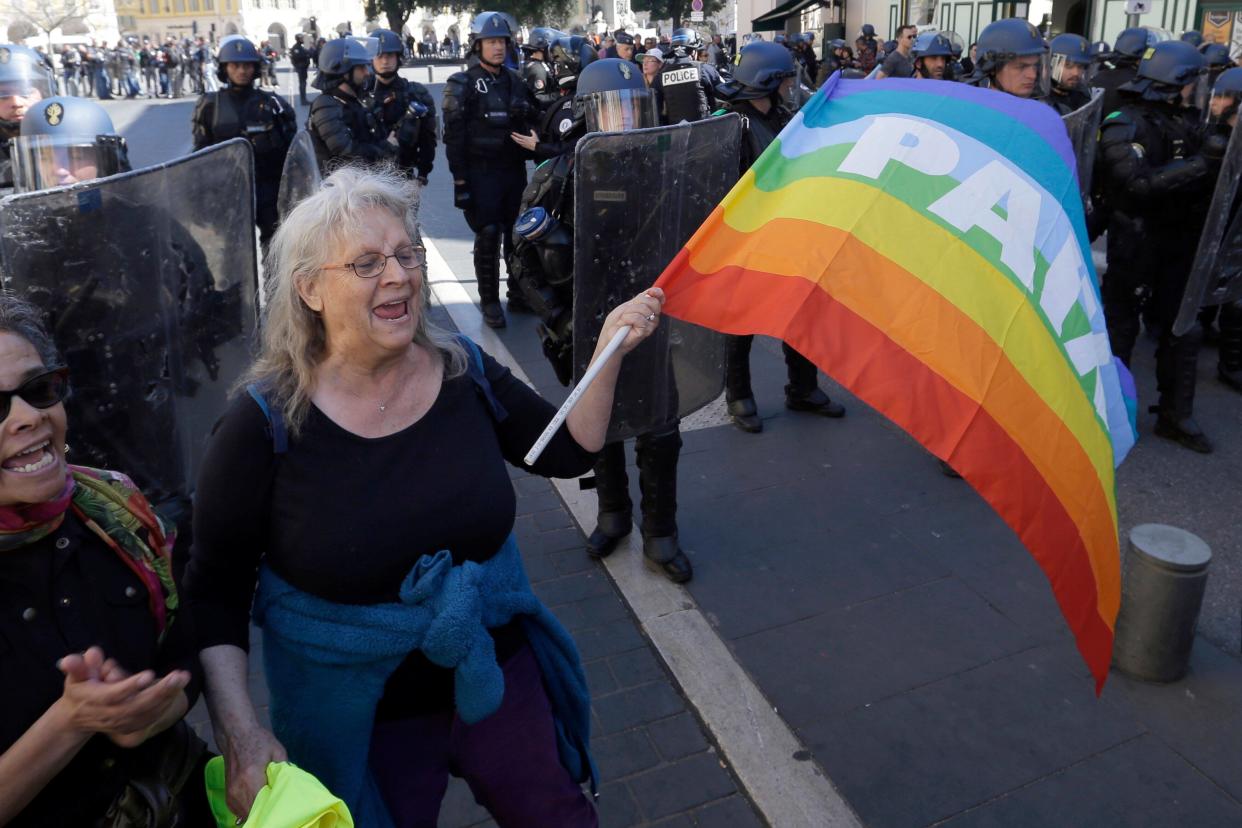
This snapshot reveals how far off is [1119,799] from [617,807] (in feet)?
4.91

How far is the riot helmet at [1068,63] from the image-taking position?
26.4 ft

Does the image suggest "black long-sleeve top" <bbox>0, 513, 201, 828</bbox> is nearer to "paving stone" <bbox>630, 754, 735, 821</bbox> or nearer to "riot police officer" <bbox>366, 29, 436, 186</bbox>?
"paving stone" <bbox>630, 754, 735, 821</bbox>

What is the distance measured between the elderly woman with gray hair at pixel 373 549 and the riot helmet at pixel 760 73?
139 inches

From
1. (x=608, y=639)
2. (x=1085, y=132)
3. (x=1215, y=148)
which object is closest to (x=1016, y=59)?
(x=1085, y=132)

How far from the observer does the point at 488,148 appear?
7.46 meters

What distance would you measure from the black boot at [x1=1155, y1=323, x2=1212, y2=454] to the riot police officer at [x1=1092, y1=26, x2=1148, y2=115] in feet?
13.1

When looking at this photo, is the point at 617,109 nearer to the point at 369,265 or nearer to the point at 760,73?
the point at 760,73

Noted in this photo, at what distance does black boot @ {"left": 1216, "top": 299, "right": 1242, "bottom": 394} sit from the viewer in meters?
6.15

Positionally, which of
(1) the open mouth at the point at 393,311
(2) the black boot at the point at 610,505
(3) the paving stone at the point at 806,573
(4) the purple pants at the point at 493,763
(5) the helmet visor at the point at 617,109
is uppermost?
(5) the helmet visor at the point at 617,109

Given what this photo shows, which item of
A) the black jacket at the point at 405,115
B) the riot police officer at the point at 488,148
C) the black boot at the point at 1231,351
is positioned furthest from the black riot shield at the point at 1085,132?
the black jacket at the point at 405,115

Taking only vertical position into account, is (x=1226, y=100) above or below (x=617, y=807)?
above

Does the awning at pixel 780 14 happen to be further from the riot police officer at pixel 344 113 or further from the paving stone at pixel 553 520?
the paving stone at pixel 553 520

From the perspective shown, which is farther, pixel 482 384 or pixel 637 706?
pixel 637 706

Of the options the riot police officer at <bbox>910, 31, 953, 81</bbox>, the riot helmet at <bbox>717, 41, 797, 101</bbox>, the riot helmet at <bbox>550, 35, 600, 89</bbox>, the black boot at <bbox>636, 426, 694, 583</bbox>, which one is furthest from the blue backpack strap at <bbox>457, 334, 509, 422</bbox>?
the riot helmet at <bbox>550, 35, 600, 89</bbox>
